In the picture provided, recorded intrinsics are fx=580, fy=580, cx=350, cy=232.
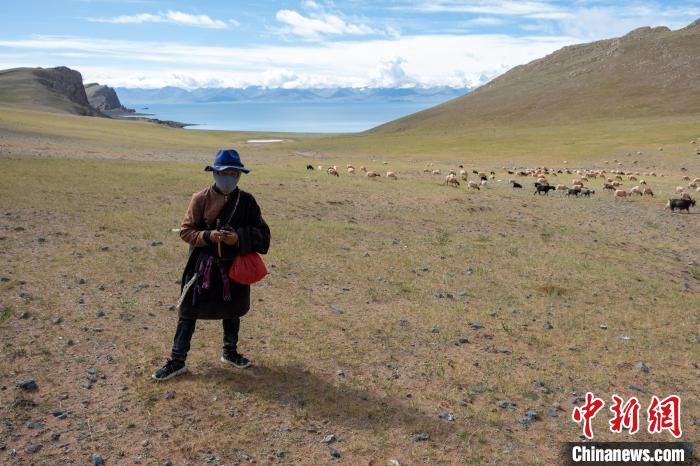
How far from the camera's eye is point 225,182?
6.52 metres

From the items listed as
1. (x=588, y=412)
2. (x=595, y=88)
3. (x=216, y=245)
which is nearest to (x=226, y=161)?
(x=216, y=245)

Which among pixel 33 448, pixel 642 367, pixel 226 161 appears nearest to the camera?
pixel 33 448

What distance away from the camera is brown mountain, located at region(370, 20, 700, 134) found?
374 ft

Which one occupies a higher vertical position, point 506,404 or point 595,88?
point 595,88

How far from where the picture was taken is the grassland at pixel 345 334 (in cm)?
595

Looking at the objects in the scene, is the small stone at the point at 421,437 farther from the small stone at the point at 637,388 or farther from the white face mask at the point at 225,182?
the white face mask at the point at 225,182

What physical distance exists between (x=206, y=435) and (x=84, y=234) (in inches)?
371

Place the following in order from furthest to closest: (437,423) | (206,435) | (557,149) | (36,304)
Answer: (557,149), (36,304), (437,423), (206,435)

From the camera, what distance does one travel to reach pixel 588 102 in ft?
398

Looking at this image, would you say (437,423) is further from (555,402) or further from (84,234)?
(84,234)

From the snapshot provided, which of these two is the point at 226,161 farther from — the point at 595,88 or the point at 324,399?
the point at 595,88

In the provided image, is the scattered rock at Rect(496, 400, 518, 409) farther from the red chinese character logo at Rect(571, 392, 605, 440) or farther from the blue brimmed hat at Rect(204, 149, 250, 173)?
the blue brimmed hat at Rect(204, 149, 250, 173)

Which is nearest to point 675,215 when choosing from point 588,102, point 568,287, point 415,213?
point 415,213

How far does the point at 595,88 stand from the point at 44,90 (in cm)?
13717
